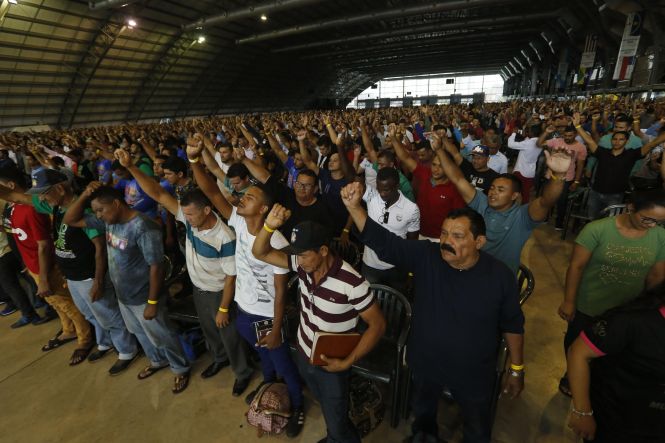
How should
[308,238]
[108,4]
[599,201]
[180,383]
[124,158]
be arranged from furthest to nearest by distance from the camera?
1. [108,4]
2. [599,201]
3. [180,383]
4. [124,158]
5. [308,238]

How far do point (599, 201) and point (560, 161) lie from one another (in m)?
4.04

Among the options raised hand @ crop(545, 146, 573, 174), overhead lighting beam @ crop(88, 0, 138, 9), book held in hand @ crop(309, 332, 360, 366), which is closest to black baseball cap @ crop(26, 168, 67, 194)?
book held in hand @ crop(309, 332, 360, 366)

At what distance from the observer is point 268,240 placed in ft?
6.96

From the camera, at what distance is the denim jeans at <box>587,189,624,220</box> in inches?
188

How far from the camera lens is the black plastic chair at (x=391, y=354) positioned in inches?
94.5

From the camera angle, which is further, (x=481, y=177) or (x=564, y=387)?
(x=481, y=177)

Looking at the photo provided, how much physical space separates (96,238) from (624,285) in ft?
14.7

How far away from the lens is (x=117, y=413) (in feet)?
9.64

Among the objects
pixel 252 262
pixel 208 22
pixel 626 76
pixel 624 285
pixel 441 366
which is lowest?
pixel 441 366

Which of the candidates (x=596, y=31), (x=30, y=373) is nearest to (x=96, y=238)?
(x=30, y=373)

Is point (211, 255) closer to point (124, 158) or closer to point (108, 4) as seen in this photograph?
point (124, 158)

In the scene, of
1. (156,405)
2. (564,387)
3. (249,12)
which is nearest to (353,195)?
(564,387)

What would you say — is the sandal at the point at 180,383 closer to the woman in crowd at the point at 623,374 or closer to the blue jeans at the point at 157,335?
the blue jeans at the point at 157,335

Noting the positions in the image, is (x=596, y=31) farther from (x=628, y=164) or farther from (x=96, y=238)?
(x=96, y=238)
